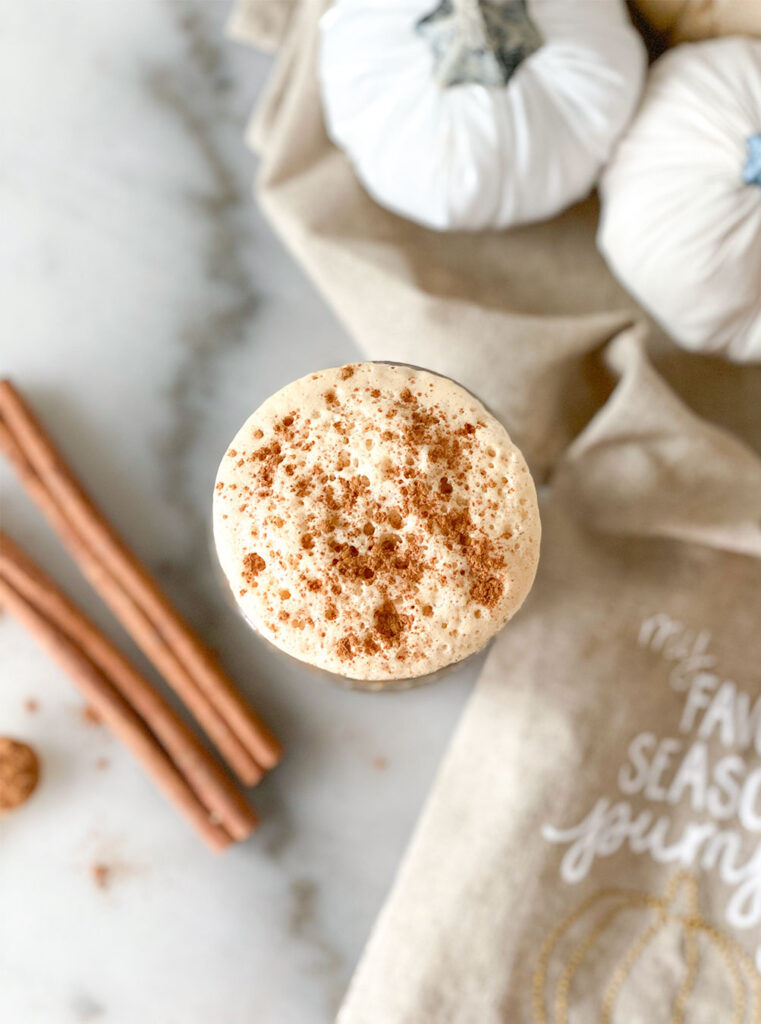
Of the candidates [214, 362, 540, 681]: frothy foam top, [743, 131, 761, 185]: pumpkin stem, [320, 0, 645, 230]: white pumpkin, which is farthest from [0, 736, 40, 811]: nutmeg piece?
[743, 131, 761, 185]: pumpkin stem

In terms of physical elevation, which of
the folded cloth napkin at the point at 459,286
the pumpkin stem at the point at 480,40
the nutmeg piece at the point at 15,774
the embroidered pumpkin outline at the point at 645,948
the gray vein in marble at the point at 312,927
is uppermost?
the pumpkin stem at the point at 480,40

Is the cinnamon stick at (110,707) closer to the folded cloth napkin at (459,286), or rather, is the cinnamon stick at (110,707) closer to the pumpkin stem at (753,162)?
the folded cloth napkin at (459,286)

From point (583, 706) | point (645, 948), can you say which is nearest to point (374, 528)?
point (583, 706)

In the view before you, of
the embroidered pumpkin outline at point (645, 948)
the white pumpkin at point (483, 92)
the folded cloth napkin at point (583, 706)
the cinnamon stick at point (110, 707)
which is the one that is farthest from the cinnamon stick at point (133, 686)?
the white pumpkin at point (483, 92)

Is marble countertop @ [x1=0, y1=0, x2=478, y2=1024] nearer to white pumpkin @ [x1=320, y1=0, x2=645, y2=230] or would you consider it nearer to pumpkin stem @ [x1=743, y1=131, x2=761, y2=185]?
white pumpkin @ [x1=320, y1=0, x2=645, y2=230]

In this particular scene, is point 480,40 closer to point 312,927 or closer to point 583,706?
point 583,706

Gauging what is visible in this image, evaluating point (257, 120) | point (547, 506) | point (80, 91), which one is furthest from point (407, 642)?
point (80, 91)
